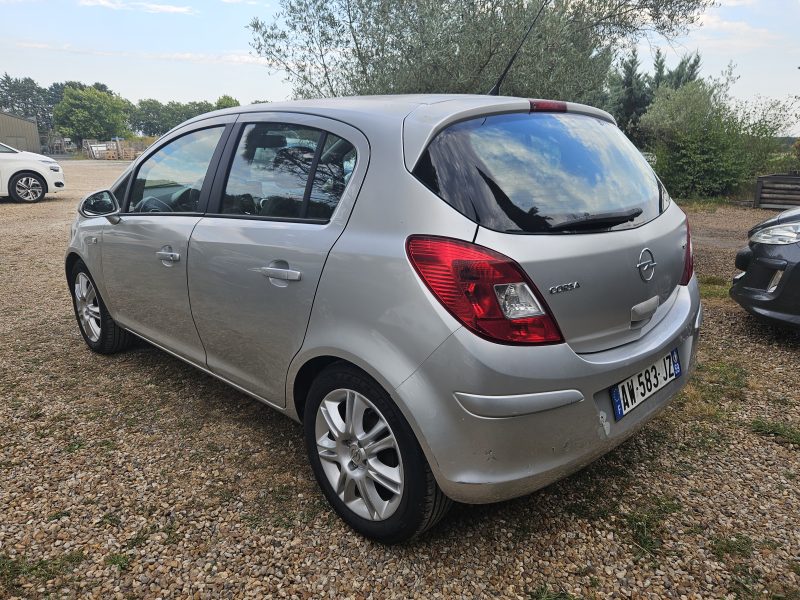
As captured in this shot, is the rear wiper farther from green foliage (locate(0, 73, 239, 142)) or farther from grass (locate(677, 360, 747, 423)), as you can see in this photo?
green foliage (locate(0, 73, 239, 142))

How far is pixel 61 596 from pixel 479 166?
2076 millimetres

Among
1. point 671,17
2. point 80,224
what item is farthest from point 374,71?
point 80,224

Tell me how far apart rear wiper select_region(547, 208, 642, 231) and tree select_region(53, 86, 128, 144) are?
10237 centimetres

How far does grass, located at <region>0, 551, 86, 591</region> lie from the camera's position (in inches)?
83.3

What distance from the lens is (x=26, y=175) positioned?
46.4 ft

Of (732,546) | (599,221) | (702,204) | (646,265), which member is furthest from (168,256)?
(702,204)

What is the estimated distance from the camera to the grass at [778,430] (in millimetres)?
2994

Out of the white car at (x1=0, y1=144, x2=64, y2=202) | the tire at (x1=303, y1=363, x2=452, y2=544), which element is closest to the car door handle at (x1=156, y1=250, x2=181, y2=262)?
the tire at (x1=303, y1=363, x2=452, y2=544)

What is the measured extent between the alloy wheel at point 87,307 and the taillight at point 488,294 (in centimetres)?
315

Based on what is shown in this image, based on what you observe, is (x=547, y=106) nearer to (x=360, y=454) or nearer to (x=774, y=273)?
(x=360, y=454)

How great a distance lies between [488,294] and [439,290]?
0.51ft

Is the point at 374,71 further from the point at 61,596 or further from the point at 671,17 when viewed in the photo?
the point at 61,596

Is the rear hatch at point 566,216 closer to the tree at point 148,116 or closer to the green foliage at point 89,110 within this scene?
the green foliage at point 89,110

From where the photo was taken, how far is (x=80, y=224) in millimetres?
4094
